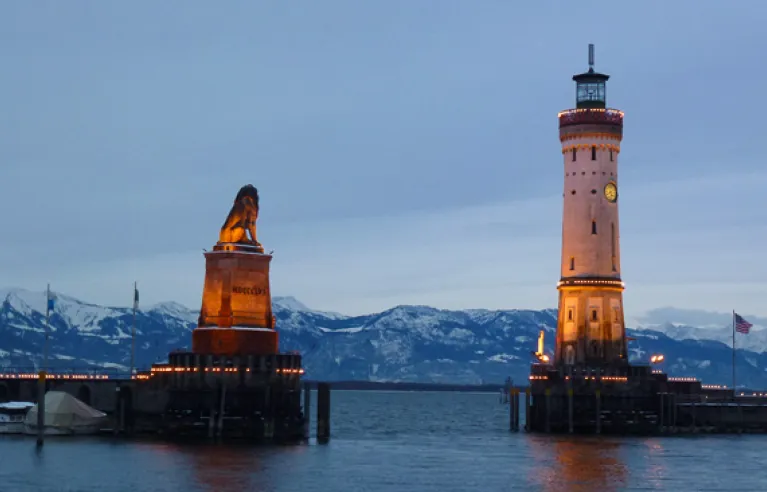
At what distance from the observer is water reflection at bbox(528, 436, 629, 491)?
301ft

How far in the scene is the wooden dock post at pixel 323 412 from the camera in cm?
11681

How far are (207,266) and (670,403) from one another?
40.5m

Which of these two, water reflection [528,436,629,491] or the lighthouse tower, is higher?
the lighthouse tower

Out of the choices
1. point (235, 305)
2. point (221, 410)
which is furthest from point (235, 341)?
point (221, 410)

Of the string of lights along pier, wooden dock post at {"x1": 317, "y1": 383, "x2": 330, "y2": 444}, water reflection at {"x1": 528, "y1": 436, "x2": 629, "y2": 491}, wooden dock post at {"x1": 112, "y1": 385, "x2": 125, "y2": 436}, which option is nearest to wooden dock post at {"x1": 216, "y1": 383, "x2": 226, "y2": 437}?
wooden dock post at {"x1": 317, "y1": 383, "x2": 330, "y2": 444}

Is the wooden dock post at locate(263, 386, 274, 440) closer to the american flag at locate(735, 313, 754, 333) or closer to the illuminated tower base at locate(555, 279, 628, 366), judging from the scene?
the illuminated tower base at locate(555, 279, 628, 366)

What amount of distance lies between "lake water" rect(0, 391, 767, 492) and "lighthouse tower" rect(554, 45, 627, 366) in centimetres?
1045

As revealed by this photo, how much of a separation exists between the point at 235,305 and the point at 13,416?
19299 mm

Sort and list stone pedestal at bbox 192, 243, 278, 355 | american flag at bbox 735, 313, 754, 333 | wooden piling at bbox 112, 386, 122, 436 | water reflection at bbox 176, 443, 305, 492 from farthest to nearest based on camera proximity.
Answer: american flag at bbox 735, 313, 754, 333
wooden piling at bbox 112, 386, 122, 436
stone pedestal at bbox 192, 243, 278, 355
water reflection at bbox 176, 443, 305, 492

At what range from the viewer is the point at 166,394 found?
116062 mm

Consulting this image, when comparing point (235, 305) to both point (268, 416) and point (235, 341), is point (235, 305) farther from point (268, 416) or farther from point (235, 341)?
point (268, 416)

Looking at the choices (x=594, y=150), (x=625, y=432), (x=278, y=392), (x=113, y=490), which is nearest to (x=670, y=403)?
(x=625, y=432)

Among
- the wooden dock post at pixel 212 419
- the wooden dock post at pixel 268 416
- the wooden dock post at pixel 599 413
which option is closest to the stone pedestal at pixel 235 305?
the wooden dock post at pixel 268 416

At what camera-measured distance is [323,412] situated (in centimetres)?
12038
